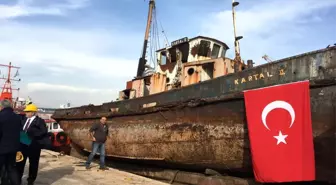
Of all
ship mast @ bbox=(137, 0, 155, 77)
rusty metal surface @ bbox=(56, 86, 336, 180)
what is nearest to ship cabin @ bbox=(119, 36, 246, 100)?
rusty metal surface @ bbox=(56, 86, 336, 180)

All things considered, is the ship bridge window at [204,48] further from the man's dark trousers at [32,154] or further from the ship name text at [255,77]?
the man's dark trousers at [32,154]

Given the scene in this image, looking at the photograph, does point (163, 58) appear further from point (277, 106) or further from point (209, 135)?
point (277, 106)

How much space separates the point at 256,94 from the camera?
5.91m

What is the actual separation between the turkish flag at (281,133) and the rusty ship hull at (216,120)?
0.75 feet

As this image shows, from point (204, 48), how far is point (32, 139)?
20.7 ft

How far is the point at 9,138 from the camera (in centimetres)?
451

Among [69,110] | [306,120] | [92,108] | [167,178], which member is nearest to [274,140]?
[306,120]

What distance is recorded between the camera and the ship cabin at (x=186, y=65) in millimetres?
8812

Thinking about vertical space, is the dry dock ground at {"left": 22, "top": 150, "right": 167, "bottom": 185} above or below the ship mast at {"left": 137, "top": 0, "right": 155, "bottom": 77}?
below

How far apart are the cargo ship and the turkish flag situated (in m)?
0.23

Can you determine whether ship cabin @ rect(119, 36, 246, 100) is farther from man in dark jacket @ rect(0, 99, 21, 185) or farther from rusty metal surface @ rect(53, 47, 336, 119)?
man in dark jacket @ rect(0, 99, 21, 185)

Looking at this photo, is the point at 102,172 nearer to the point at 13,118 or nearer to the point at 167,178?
the point at 167,178

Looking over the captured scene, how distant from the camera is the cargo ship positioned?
537 cm

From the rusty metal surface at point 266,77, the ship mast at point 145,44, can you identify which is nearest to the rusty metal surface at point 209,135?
the rusty metal surface at point 266,77
